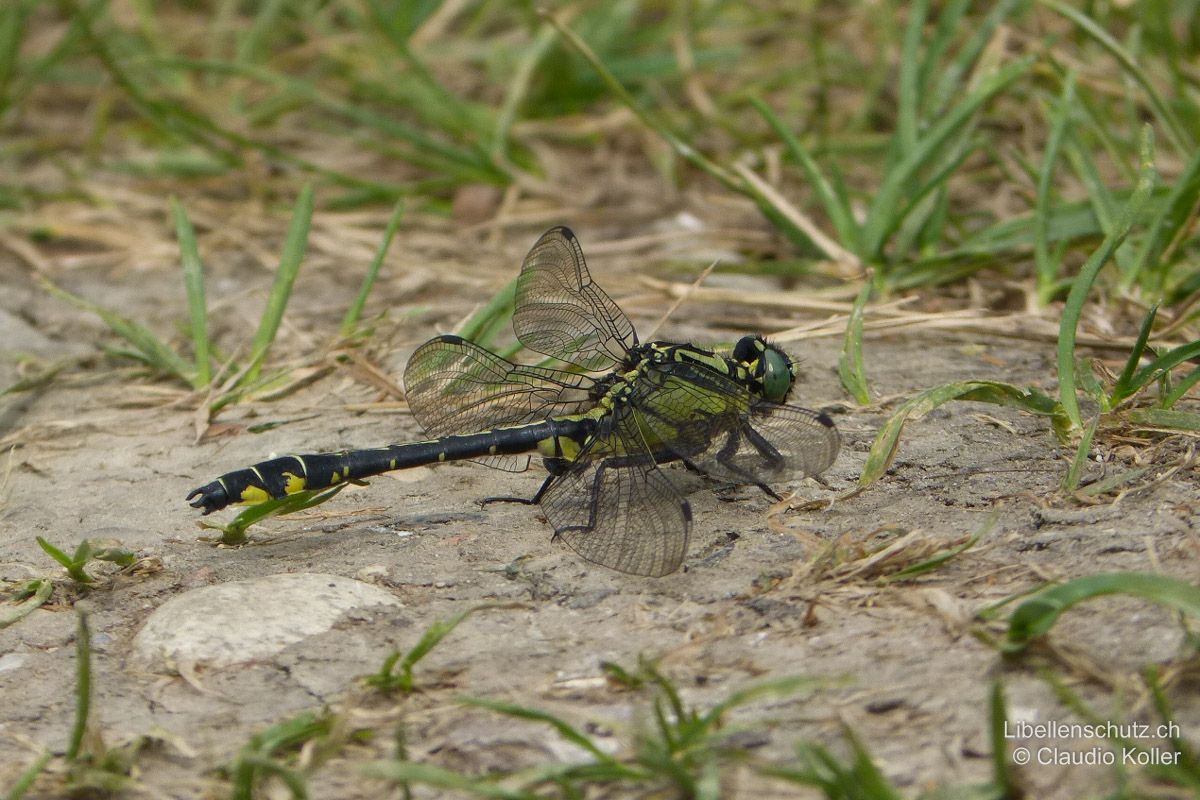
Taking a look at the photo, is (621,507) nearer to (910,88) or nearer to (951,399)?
(951,399)

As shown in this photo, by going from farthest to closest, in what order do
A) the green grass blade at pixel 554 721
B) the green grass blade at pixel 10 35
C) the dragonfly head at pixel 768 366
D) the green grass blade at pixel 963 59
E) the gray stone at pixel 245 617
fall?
the green grass blade at pixel 10 35
the green grass blade at pixel 963 59
the dragonfly head at pixel 768 366
the gray stone at pixel 245 617
the green grass blade at pixel 554 721

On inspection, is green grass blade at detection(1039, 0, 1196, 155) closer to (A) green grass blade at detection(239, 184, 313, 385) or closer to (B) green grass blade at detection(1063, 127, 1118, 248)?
(B) green grass blade at detection(1063, 127, 1118, 248)

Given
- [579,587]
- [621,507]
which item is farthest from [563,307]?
[579,587]

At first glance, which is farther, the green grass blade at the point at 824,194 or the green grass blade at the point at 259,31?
the green grass blade at the point at 259,31

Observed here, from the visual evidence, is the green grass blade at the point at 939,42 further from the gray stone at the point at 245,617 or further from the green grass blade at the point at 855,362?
the gray stone at the point at 245,617

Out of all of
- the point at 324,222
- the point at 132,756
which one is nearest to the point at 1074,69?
the point at 324,222

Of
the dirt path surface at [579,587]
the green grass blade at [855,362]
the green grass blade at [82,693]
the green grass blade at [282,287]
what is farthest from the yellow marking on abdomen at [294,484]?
the green grass blade at [855,362]
